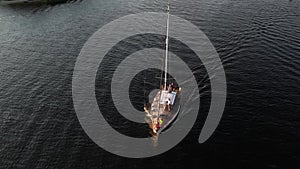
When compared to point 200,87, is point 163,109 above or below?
below

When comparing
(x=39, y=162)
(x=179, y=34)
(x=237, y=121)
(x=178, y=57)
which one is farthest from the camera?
(x=179, y=34)

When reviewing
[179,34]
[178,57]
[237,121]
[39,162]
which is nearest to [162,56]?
[178,57]

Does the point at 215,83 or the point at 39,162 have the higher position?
the point at 215,83

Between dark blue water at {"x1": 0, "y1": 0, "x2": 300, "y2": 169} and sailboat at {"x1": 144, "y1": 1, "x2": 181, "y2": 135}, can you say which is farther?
sailboat at {"x1": 144, "y1": 1, "x2": 181, "y2": 135}

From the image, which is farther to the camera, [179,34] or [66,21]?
[66,21]

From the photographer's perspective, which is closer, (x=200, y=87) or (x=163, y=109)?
(x=163, y=109)

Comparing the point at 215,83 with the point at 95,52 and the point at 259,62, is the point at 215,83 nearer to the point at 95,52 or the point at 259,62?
the point at 259,62

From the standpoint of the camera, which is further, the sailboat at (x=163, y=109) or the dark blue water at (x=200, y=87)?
the sailboat at (x=163, y=109)

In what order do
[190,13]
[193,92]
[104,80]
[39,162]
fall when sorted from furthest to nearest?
[190,13], [104,80], [193,92], [39,162]
